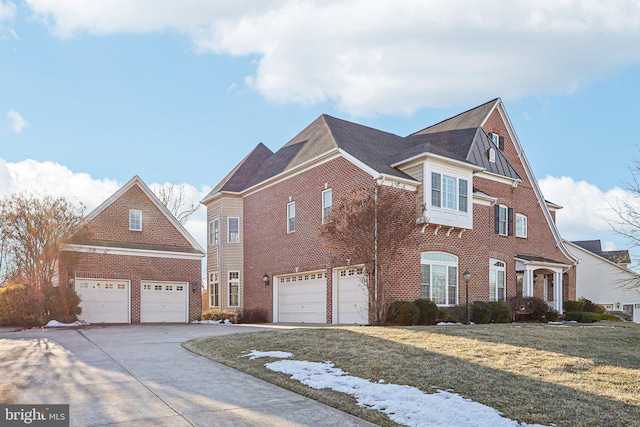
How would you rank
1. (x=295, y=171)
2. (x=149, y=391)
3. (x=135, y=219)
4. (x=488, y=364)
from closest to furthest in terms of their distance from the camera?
(x=149, y=391), (x=488, y=364), (x=295, y=171), (x=135, y=219)

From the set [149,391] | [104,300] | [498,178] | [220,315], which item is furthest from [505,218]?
[149,391]

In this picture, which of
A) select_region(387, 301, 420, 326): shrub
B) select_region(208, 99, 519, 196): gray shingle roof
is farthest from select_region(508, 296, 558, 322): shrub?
select_region(387, 301, 420, 326): shrub

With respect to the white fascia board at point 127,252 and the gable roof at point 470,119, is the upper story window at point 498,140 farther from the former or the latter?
the white fascia board at point 127,252

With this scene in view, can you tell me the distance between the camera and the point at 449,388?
8.19 m

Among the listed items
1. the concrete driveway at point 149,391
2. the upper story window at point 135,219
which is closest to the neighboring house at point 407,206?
the upper story window at point 135,219

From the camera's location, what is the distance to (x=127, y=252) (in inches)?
952

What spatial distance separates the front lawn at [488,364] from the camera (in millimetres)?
7312

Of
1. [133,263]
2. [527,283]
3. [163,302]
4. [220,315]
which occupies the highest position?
[133,263]

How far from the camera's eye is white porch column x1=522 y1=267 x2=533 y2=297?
25609mm

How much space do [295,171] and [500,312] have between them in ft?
34.6

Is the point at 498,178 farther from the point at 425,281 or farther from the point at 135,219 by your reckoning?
the point at 135,219

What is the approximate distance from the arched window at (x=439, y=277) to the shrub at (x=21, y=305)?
47.8 ft

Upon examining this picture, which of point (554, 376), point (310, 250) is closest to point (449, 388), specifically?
point (554, 376)

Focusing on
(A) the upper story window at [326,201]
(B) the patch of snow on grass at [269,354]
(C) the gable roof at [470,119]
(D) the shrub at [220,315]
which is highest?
(C) the gable roof at [470,119]
